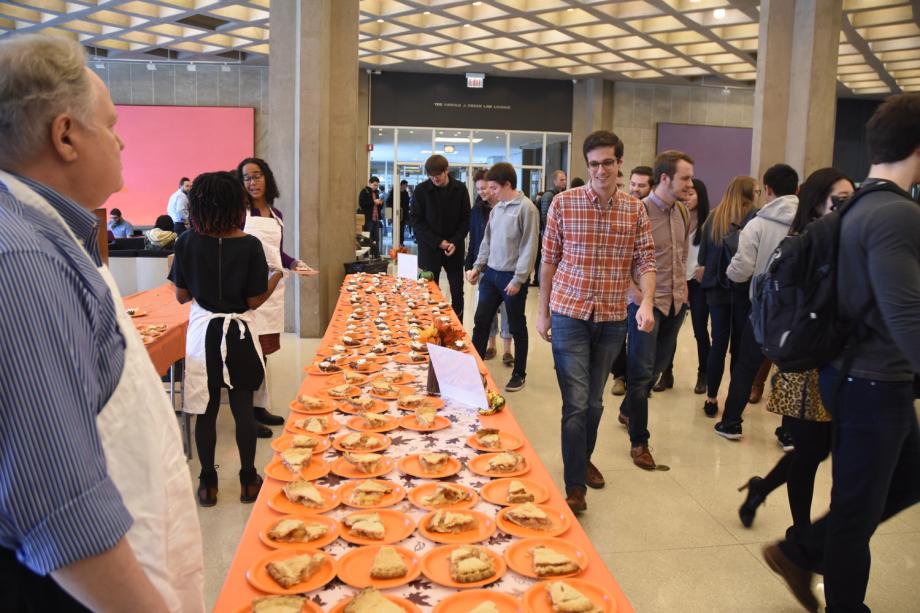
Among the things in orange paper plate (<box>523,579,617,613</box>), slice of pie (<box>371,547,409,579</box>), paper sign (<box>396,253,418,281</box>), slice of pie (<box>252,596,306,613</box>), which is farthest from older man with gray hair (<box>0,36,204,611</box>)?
paper sign (<box>396,253,418,281</box>)

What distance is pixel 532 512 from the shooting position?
58.2 inches

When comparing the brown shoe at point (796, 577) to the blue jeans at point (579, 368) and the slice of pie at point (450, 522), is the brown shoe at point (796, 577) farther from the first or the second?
the slice of pie at point (450, 522)

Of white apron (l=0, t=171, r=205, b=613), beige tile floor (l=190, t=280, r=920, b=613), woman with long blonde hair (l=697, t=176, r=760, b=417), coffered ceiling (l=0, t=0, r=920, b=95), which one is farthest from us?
coffered ceiling (l=0, t=0, r=920, b=95)

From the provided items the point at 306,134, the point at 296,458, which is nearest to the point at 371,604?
the point at 296,458

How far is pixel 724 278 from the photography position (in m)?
4.48

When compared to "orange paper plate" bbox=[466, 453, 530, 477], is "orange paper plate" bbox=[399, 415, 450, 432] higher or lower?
higher

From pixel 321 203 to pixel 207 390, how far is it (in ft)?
13.8

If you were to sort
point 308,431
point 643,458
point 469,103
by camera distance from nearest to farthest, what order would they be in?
point 308,431 → point 643,458 → point 469,103

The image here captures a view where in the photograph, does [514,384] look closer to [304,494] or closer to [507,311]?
[507,311]

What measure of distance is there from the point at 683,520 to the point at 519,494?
6.02 ft

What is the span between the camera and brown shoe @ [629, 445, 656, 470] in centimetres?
369

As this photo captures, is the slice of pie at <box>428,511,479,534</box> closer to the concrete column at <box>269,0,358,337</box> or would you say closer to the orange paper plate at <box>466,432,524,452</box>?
the orange paper plate at <box>466,432,524,452</box>

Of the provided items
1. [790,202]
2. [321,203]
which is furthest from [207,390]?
[321,203]

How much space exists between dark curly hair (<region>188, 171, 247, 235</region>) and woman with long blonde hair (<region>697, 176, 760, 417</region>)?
10.2 ft
